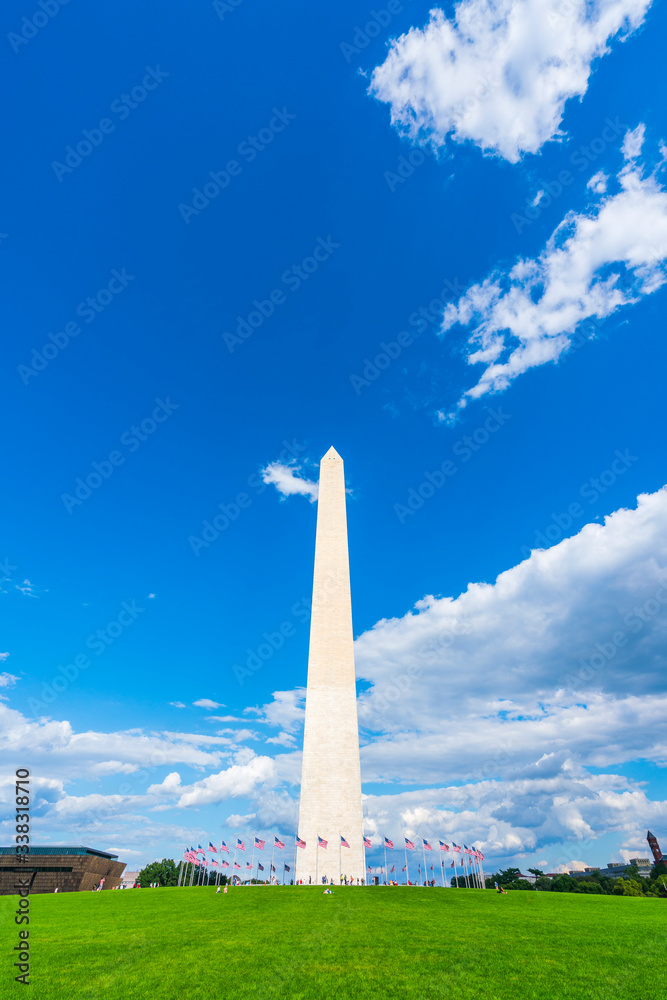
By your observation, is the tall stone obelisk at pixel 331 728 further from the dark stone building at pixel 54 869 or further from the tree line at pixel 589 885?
the tree line at pixel 589 885

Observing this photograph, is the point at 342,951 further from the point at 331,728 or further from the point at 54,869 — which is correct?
the point at 54,869

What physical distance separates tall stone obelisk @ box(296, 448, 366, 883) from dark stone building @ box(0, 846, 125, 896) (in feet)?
69.0

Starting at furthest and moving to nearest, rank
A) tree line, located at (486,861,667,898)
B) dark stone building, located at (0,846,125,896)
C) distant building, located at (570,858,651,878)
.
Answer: distant building, located at (570,858,651,878)
tree line, located at (486,861,667,898)
dark stone building, located at (0,846,125,896)

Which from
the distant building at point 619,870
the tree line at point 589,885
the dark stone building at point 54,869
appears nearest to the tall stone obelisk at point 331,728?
the dark stone building at point 54,869

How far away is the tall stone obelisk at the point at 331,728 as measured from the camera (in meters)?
39.0

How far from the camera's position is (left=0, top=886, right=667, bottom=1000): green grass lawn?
1215cm

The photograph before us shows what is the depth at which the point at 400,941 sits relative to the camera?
16609 mm

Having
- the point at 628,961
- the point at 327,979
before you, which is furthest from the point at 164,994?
the point at 628,961

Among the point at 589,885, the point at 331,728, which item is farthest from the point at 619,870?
the point at 331,728

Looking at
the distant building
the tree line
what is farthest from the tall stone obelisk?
the distant building

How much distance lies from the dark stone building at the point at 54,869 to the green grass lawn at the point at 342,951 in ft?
77.2

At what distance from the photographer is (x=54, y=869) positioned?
45375 mm

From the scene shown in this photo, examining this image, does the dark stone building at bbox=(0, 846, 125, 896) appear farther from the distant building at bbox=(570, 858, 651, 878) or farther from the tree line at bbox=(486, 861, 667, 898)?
the distant building at bbox=(570, 858, 651, 878)

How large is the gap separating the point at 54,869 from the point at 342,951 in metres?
42.9
